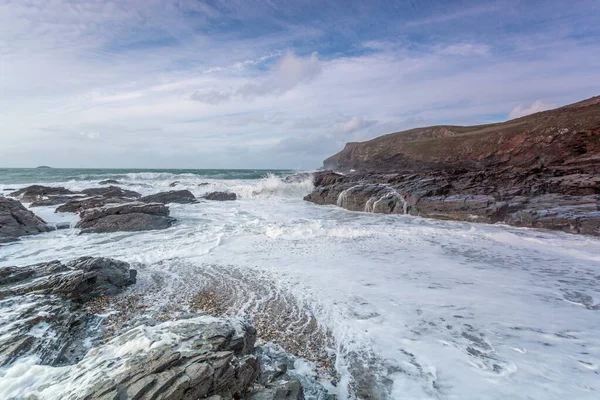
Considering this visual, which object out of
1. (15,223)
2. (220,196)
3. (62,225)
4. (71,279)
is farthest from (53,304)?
(220,196)

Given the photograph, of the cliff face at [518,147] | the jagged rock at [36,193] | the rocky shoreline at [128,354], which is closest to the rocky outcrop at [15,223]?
the rocky shoreline at [128,354]

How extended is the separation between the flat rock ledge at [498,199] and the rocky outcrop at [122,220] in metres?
12.2

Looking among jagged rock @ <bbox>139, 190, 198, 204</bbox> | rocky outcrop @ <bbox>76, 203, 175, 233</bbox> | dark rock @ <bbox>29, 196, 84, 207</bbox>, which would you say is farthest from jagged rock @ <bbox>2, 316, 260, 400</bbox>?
dark rock @ <bbox>29, 196, 84, 207</bbox>

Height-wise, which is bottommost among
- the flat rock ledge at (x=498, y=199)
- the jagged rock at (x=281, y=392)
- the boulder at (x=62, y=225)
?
the boulder at (x=62, y=225)

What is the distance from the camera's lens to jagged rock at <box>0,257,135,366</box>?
420cm

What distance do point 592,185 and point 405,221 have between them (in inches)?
330

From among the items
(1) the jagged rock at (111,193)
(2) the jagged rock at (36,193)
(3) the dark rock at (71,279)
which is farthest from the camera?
(1) the jagged rock at (111,193)

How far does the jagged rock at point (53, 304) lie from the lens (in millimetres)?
4195

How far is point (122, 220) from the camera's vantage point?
43.8ft

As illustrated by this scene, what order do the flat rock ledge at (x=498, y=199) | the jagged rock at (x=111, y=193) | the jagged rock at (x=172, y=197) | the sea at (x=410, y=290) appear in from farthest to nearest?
the jagged rock at (x=111, y=193)
the jagged rock at (x=172, y=197)
the flat rock ledge at (x=498, y=199)
the sea at (x=410, y=290)

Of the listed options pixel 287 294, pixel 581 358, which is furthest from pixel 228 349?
pixel 581 358

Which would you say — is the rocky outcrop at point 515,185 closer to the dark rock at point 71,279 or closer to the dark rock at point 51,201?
the dark rock at point 71,279

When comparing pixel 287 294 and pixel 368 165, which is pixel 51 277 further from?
pixel 368 165

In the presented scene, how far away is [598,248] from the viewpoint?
381 inches
